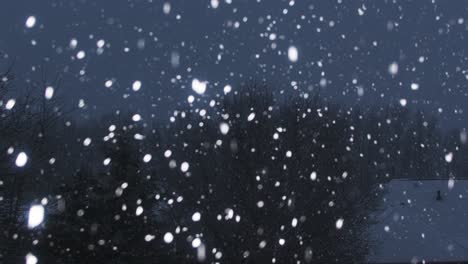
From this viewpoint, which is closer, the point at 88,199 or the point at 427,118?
the point at 88,199

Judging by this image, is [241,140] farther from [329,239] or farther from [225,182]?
[329,239]

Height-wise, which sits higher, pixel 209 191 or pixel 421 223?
pixel 209 191

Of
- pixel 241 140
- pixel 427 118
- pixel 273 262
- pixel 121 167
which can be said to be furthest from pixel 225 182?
pixel 427 118

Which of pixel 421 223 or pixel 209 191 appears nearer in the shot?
pixel 209 191

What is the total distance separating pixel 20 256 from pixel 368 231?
56.3 feet

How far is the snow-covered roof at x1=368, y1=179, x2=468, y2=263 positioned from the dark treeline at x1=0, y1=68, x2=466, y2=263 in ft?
3.15

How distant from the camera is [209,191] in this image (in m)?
24.6

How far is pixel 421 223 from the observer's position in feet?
86.3

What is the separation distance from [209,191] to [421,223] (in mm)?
9783

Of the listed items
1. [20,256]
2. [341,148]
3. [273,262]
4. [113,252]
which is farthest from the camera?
[341,148]

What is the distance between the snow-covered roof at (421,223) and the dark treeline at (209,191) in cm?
96

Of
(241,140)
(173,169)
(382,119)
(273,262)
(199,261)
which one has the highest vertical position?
(382,119)

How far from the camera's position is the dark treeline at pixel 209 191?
41.1 feet

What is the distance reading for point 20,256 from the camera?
11891 millimetres
